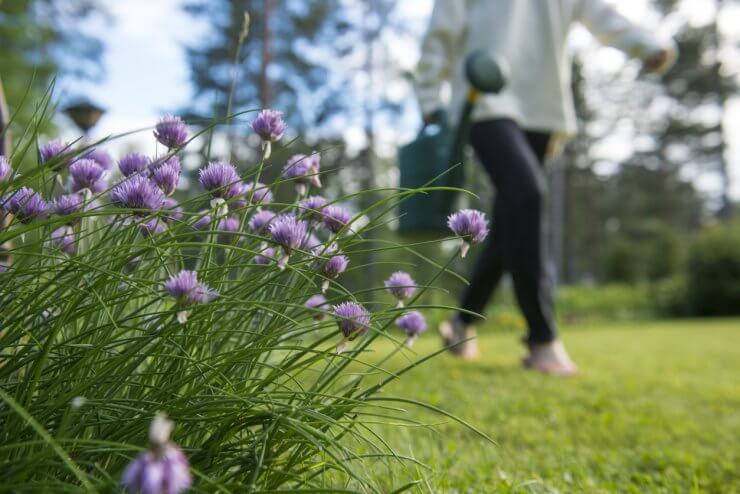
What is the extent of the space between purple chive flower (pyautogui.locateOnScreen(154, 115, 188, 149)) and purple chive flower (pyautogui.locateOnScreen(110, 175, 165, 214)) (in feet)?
0.48

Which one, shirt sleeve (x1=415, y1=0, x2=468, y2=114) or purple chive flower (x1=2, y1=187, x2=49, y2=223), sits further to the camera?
shirt sleeve (x1=415, y1=0, x2=468, y2=114)

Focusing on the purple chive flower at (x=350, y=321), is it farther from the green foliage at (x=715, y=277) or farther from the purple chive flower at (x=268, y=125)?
the green foliage at (x=715, y=277)

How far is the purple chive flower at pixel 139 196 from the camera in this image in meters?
0.92

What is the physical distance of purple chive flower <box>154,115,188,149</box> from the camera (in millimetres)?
1072

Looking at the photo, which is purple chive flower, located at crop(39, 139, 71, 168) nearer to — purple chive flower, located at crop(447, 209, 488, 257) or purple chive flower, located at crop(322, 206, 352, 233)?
purple chive flower, located at crop(322, 206, 352, 233)

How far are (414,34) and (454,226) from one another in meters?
18.2

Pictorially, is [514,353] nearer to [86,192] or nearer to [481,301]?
[481,301]

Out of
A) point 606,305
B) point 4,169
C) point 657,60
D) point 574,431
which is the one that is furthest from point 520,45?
point 606,305

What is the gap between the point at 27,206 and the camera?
3.39 ft

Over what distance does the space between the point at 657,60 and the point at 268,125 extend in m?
2.77

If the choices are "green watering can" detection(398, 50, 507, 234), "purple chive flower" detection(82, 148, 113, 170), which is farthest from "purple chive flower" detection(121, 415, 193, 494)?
"green watering can" detection(398, 50, 507, 234)

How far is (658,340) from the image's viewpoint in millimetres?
7488

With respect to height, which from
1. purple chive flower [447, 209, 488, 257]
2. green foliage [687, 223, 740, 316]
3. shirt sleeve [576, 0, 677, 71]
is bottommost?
green foliage [687, 223, 740, 316]

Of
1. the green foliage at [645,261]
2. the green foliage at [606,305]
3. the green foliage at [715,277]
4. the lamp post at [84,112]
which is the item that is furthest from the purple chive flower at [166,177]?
the green foliage at [645,261]
